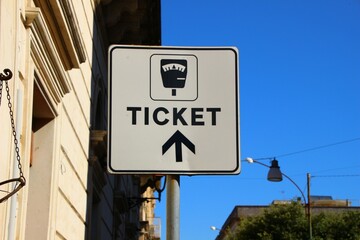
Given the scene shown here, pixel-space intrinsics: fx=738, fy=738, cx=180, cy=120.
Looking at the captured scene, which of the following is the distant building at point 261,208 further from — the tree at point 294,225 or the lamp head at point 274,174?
the lamp head at point 274,174

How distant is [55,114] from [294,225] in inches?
1381

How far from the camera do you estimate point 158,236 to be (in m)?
48.8

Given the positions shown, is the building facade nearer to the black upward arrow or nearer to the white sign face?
the white sign face

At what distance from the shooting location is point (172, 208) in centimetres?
385

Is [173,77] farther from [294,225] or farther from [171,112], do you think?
[294,225]

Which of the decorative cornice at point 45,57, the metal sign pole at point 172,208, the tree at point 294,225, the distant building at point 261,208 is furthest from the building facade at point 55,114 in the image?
the distant building at point 261,208

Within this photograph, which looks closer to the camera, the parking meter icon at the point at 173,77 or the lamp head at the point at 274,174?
the parking meter icon at the point at 173,77

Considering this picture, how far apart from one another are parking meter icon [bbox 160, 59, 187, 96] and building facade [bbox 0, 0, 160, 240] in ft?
7.28

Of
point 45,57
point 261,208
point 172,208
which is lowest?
point 172,208

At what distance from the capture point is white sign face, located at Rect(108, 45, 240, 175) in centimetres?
411

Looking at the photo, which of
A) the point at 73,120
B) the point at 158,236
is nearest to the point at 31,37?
the point at 73,120

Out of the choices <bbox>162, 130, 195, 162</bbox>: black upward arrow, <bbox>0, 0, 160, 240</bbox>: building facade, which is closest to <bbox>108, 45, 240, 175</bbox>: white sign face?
<bbox>162, 130, 195, 162</bbox>: black upward arrow

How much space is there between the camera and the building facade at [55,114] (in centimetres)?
687

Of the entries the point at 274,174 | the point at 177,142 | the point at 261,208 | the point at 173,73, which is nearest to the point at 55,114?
the point at 173,73
